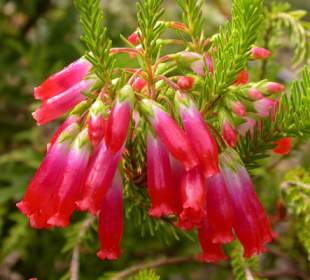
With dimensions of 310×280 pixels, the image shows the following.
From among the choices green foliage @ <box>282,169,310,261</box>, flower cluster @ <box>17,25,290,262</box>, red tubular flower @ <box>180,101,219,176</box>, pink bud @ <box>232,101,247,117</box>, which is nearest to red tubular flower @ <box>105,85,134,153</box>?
flower cluster @ <box>17,25,290,262</box>

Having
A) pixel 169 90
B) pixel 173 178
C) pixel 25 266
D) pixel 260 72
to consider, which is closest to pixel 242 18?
pixel 169 90

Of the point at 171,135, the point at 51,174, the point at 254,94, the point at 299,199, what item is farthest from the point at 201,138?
the point at 299,199

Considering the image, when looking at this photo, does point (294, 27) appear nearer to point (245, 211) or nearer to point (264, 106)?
point (264, 106)

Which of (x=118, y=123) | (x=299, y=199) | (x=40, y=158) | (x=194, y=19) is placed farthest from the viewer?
(x=40, y=158)

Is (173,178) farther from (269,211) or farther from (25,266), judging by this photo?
(25,266)

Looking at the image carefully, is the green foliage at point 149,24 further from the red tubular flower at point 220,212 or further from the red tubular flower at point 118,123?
the red tubular flower at point 220,212

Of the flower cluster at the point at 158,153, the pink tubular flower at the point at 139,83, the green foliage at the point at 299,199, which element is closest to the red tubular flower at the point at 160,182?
the flower cluster at the point at 158,153
